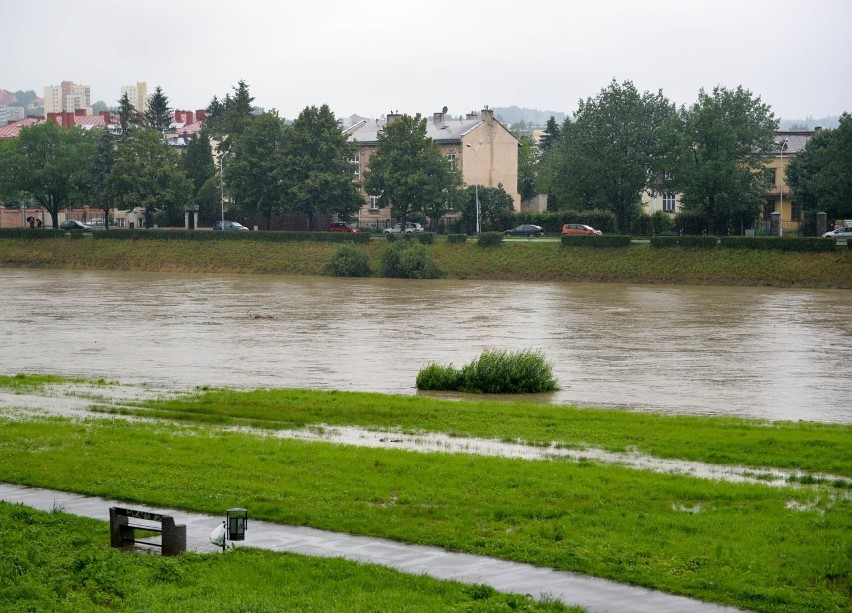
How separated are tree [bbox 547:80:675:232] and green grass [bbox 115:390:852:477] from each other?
62.2 metres

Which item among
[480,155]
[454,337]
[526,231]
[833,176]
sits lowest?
[454,337]

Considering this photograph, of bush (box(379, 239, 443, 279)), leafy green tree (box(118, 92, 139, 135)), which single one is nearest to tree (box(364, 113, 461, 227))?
bush (box(379, 239, 443, 279))

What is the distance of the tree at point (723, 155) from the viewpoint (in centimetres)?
7688

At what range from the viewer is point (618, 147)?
3290 inches

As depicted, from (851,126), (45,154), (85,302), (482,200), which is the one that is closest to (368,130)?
(482,200)

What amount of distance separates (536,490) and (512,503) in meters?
0.68

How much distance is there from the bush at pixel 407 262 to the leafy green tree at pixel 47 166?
3906cm

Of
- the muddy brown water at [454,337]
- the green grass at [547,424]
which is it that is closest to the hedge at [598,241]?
the muddy brown water at [454,337]

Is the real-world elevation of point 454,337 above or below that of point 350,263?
below

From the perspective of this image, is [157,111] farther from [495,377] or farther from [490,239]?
[495,377]

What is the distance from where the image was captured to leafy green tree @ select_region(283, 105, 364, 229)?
90812 millimetres

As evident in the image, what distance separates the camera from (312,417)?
20672mm

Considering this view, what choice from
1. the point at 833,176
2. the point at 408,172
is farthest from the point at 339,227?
the point at 833,176

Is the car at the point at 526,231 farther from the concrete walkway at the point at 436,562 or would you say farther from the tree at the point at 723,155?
the concrete walkway at the point at 436,562
